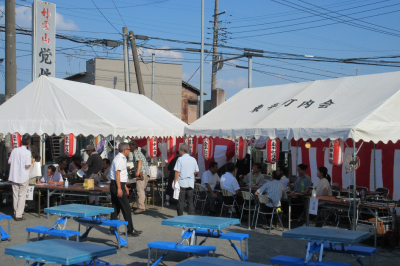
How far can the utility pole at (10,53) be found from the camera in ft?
35.0

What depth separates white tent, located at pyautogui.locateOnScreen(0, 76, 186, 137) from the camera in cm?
872

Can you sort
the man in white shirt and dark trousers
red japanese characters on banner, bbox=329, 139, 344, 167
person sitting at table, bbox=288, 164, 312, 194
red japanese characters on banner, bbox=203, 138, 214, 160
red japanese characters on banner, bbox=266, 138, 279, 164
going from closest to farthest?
the man in white shirt and dark trousers, red japanese characters on banner, bbox=329, 139, 344, 167, red japanese characters on banner, bbox=266, 138, 279, 164, person sitting at table, bbox=288, 164, 312, 194, red japanese characters on banner, bbox=203, 138, 214, 160

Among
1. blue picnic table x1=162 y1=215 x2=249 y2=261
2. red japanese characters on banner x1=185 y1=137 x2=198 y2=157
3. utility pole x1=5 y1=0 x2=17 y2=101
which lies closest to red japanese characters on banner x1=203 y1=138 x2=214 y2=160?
red japanese characters on banner x1=185 y1=137 x2=198 y2=157

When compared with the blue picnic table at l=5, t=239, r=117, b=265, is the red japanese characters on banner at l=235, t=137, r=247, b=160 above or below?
above

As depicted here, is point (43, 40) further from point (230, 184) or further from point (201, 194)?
point (230, 184)

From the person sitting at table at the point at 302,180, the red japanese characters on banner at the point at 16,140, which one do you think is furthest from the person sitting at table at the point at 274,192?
the red japanese characters on banner at the point at 16,140

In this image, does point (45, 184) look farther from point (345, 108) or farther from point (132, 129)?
point (345, 108)

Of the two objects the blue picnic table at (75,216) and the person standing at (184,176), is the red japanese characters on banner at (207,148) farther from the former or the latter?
the blue picnic table at (75,216)

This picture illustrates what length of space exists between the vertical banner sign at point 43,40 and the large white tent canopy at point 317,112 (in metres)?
4.99

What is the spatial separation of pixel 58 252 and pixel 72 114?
5560mm

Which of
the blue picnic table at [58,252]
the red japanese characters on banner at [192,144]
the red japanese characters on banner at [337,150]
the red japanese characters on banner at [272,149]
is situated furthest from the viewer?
the red japanese characters on banner at [192,144]

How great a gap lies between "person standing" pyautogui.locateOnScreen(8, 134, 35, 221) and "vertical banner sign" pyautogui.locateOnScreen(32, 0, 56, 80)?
3.64 m

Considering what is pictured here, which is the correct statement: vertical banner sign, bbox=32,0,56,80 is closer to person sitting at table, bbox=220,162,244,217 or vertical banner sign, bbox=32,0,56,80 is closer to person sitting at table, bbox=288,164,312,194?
person sitting at table, bbox=220,162,244,217

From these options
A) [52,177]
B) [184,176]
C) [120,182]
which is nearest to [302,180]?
[184,176]
